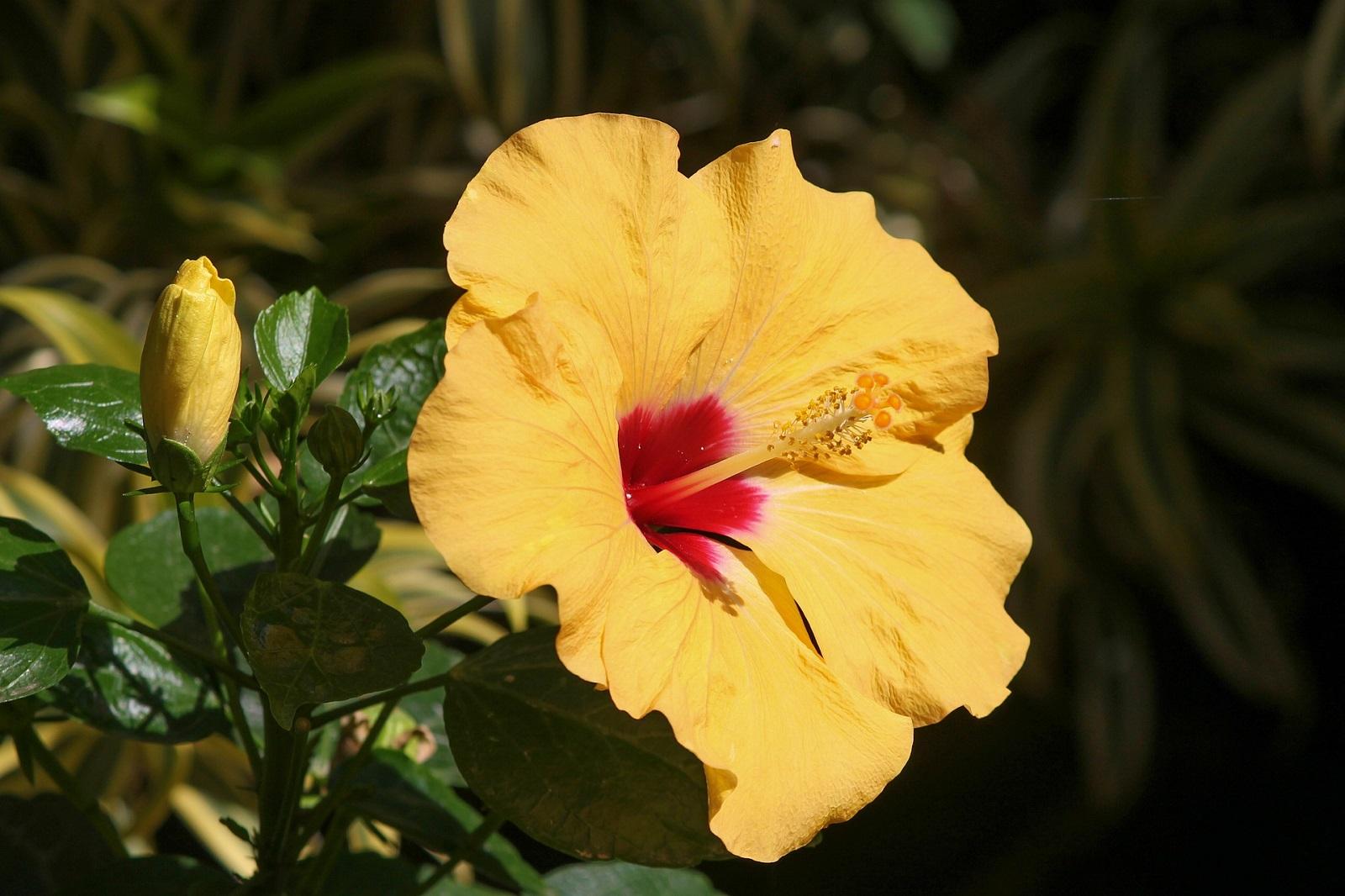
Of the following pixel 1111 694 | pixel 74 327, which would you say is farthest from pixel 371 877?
pixel 1111 694

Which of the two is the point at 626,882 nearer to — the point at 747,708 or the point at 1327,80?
the point at 747,708

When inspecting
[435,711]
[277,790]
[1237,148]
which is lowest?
[1237,148]

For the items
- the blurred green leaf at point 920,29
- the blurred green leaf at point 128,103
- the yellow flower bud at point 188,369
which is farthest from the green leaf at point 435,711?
the blurred green leaf at point 920,29

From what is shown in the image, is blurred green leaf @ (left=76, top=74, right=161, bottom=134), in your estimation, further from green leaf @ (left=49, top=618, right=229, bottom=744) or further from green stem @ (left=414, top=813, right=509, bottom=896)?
green stem @ (left=414, top=813, right=509, bottom=896)

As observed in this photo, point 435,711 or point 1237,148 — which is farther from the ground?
point 435,711

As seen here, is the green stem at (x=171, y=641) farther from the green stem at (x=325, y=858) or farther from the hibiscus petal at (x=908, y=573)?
the hibiscus petal at (x=908, y=573)

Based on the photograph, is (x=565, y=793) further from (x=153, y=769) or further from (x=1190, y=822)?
(x=1190, y=822)
